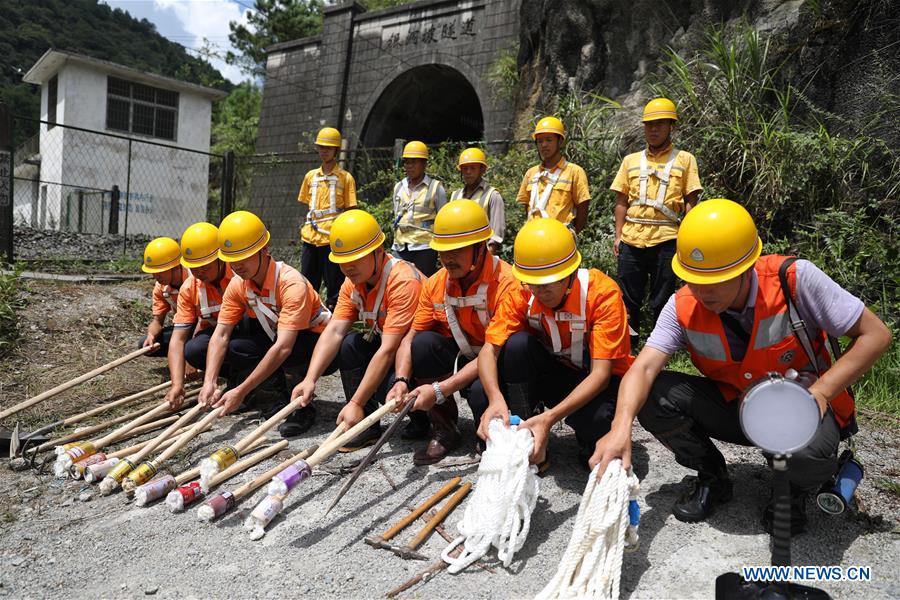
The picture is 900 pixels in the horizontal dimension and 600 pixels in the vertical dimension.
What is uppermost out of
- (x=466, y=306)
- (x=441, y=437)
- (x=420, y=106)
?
(x=420, y=106)

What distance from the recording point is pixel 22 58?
31094 mm

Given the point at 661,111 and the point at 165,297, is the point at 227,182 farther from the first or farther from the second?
the point at 661,111

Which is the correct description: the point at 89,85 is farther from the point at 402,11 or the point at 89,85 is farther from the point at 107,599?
the point at 107,599

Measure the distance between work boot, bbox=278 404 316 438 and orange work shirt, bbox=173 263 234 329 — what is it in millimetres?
1075

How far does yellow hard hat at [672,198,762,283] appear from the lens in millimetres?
2441

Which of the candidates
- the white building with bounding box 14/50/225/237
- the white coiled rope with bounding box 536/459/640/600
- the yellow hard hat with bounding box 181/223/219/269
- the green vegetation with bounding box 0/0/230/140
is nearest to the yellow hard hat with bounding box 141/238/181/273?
the yellow hard hat with bounding box 181/223/219/269

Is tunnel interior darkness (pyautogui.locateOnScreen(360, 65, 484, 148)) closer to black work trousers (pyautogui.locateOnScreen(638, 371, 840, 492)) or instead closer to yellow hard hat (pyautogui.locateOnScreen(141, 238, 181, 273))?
yellow hard hat (pyautogui.locateOnScreen(141, 238, 181, 273))

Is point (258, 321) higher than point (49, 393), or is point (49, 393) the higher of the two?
point (258, 321)

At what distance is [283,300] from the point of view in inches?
164

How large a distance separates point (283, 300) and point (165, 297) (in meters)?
1.68

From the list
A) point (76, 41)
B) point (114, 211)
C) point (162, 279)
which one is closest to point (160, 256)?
point (162, 279)

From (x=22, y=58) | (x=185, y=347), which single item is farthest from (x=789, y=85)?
(x=22, y=58)

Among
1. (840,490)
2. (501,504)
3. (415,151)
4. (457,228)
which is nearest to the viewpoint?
(501,504)

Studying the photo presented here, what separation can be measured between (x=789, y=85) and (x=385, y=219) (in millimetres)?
4767
